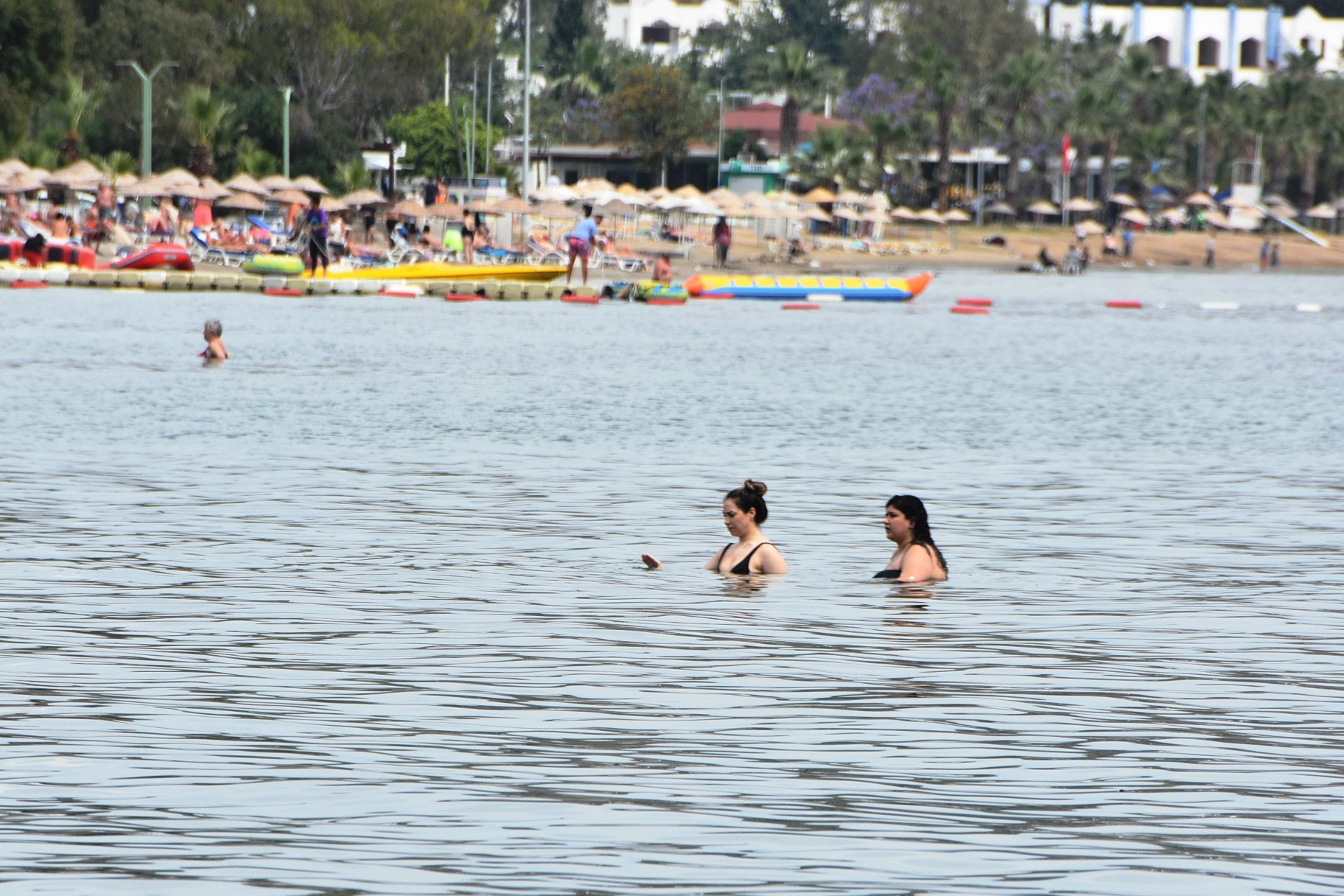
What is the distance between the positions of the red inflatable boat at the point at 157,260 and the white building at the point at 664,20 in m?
91.1

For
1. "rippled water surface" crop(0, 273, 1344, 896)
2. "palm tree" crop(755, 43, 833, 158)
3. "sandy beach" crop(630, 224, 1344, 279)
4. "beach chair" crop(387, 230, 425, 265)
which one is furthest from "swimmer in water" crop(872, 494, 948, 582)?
"palm tree" crop(755, 43, 833, 158)

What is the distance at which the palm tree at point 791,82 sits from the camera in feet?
324

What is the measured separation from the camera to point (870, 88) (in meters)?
98.8

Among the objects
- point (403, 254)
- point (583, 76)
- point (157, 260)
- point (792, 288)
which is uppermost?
point (583, 76)

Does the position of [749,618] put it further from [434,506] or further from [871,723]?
[434,506]

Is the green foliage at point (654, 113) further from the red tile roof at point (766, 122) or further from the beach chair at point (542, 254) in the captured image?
the beach chair at point (542, 254)

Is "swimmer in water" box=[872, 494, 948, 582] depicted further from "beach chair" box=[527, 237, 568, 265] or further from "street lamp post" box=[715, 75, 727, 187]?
"street lamp post" box=[715, 75, 727, 187]

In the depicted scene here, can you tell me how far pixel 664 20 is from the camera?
440 feet

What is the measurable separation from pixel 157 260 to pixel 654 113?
165 ft

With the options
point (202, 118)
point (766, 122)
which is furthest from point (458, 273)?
point (766, 122)

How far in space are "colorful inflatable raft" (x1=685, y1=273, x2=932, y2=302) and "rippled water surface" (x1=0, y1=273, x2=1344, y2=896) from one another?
22833 millimetres

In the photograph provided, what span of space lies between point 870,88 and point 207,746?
308 feet

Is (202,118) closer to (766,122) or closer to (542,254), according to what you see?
(542,254)

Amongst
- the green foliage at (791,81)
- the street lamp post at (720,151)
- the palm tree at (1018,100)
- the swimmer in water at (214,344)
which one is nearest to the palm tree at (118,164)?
the street lamp post at (720,151)
